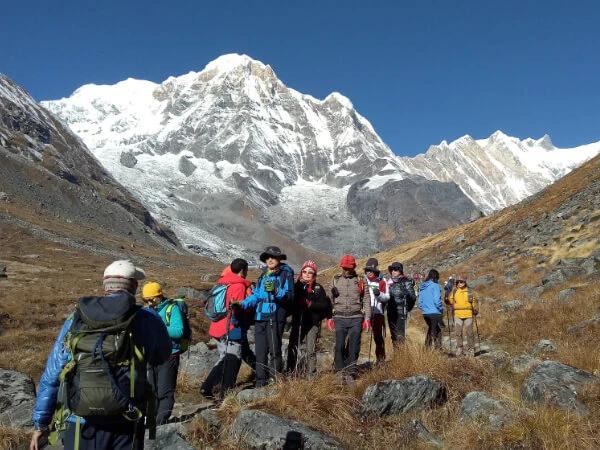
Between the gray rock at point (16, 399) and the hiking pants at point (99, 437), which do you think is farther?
the gray rock at point (16, 399)

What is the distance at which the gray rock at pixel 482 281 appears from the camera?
22808 millimetres

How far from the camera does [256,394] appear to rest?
7.20m

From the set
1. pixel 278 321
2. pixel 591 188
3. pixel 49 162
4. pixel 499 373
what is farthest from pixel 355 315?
pixel 49 162

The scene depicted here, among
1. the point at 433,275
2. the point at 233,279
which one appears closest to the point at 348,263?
the point at 233,279

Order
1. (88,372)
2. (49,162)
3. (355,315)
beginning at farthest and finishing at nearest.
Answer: (49,162), (355,315), (88,372)

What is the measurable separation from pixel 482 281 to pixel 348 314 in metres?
15.9

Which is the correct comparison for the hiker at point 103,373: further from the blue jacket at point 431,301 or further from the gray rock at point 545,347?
the blue jacket at point 431,301

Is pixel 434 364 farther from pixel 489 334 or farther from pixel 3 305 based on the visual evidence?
pixel 3 305

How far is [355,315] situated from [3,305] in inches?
736

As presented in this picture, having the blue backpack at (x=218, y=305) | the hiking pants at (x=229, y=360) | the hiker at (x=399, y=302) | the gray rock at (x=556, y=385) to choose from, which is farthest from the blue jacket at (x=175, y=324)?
the hiker at (x=399, y=302)

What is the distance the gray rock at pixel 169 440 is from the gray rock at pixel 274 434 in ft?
1.91

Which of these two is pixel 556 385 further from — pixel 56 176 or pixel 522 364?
pixel 56 176

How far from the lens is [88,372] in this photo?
3.79 m

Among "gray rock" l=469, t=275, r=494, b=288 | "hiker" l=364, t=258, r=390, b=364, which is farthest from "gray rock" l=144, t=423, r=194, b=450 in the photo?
"gray rock" l=469, t=275, r=494, b=288
